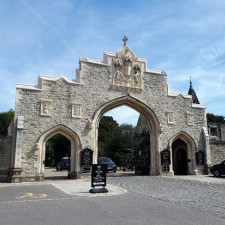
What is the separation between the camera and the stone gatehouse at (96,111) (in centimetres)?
1437

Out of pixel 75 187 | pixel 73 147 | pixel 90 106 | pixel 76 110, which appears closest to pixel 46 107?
pixel 76 110

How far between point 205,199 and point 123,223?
12.8 ft

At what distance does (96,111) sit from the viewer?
16406 millimetres

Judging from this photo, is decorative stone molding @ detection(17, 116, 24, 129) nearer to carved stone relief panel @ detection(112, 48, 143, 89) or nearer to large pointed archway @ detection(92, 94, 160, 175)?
large pointed archway @ detection(92, 94, 160, 175)

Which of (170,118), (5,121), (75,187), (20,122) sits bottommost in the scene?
(75,187)

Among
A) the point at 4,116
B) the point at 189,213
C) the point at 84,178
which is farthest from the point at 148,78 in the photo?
the point at 4,116

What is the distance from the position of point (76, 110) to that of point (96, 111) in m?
1.39

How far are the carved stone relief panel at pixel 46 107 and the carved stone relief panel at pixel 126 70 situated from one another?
4.82 meters

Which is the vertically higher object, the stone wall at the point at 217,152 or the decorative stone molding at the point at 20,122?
the decorative stone molding at the point at 20,122

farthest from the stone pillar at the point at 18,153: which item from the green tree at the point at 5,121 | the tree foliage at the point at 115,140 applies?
the green tree at the point at 5,121

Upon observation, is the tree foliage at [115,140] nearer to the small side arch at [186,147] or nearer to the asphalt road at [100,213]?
the small side arch at [186,147]

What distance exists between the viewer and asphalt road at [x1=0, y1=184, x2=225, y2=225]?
195 inches

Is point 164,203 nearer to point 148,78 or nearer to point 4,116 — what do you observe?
point 148,78

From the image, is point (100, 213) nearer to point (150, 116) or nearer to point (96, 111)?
point (96, 111)
